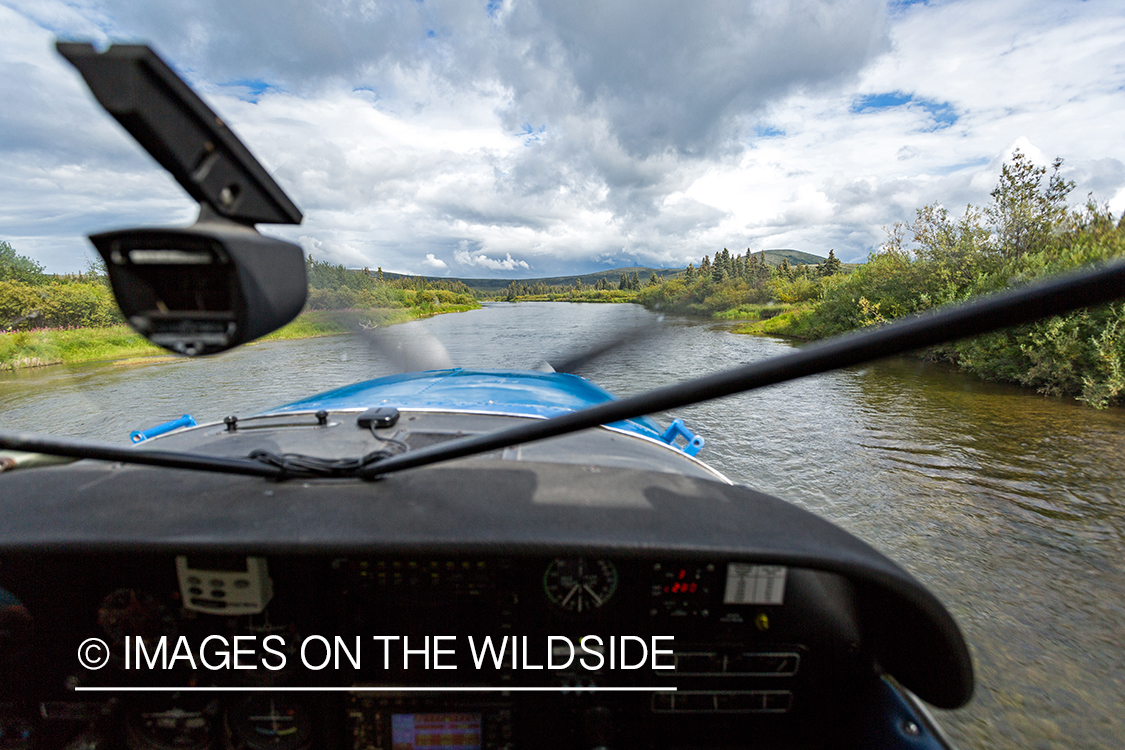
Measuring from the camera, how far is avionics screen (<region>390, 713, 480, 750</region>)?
1.56 m

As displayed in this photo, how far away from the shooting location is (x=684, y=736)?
5.22 ft

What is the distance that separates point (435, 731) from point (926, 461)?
24.7 ft

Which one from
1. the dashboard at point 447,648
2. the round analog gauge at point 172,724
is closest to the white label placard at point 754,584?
the dashboard at point 447,648

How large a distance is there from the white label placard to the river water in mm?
834

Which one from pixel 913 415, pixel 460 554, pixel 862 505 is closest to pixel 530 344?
pixel 460 554

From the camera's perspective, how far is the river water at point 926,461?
2.90 metres

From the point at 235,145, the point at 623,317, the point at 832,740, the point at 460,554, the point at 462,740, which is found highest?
the point at 235,145

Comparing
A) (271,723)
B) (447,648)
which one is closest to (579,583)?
(447,648)

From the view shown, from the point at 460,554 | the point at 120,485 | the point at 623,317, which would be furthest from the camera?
the point at 623,317

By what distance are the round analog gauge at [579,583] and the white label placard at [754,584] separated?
344mm

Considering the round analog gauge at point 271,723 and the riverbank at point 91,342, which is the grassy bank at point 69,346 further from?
the round analog gauge at point 271,723

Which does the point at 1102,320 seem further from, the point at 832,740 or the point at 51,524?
the point at 51,524

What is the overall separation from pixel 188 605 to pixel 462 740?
928 mm

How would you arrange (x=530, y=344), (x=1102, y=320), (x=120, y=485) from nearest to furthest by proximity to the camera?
(x=120, y=485) → (x=530, y=344) → (x=1102, y=320)
